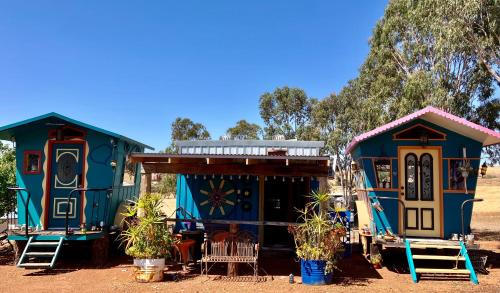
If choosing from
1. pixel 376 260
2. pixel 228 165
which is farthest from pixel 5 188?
pixel 376 260

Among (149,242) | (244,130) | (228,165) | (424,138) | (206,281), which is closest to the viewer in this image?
(206,281)

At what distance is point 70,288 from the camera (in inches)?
296

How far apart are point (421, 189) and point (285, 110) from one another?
23.3 metres

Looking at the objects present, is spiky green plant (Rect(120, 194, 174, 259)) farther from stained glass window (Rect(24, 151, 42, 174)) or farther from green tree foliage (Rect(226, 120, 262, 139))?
green tree foliage (Rect(226, 120, 262, 139))

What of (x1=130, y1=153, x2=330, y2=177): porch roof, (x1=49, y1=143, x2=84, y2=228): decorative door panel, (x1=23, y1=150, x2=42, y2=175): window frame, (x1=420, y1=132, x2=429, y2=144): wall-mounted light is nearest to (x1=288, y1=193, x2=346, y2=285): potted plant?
(x1=130, y1=153, x2=330, y2=177): porch roof

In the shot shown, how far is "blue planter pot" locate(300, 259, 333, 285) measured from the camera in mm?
7777

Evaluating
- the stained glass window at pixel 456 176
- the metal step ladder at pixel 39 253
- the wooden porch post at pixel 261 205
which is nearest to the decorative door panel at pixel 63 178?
the metal step ladder at pixel 39 253

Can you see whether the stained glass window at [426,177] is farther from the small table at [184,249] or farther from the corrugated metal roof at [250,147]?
the small table at [184,249]

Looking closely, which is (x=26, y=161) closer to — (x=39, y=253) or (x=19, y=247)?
(x=19, y=247)

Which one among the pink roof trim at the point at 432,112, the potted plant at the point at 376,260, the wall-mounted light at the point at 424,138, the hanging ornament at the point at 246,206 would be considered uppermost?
the pink roof trim at the point at 432,112

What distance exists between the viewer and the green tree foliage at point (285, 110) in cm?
3212

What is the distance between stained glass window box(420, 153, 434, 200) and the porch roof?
2.72 metres

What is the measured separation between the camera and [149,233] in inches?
319

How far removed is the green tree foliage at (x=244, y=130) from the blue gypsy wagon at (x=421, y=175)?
90.5 ft
